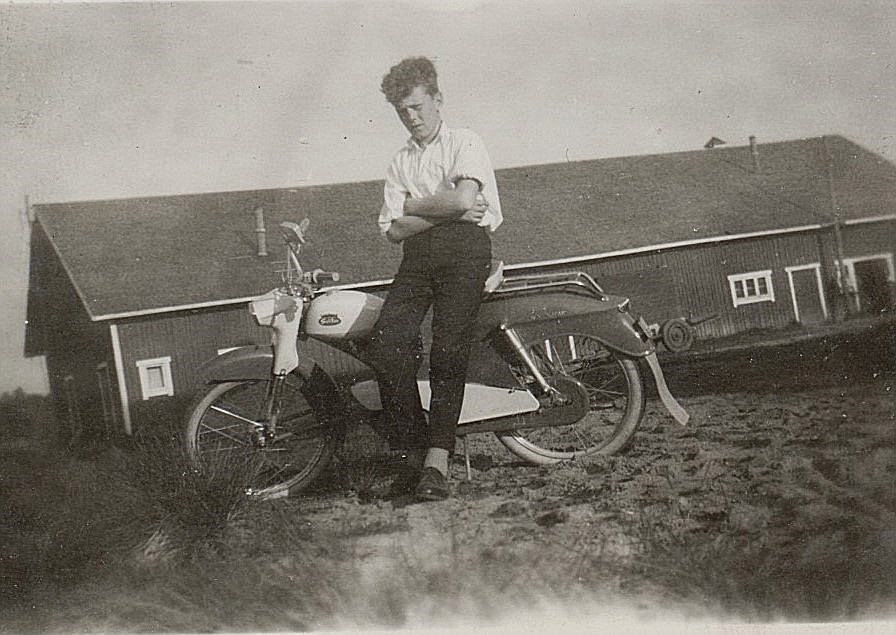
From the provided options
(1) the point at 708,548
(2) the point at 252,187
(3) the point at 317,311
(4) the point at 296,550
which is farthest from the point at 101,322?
(1) the point at 708,548

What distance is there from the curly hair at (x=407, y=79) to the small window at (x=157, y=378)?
1585mm

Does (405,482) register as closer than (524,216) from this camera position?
Yes

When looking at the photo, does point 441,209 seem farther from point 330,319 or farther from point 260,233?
point 260,233

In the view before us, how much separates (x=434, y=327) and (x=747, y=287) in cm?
153

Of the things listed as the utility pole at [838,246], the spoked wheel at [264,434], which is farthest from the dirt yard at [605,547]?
the utility pole at [838,246]

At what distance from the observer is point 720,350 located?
9.19 ft

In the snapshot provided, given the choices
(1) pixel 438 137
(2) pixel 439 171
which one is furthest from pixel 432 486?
(1) pixel 438 137

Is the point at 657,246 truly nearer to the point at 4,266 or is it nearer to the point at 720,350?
the point at 720,350

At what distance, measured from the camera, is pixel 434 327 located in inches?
91.2

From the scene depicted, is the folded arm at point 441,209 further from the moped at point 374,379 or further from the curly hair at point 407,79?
the curly hair at point 407,79

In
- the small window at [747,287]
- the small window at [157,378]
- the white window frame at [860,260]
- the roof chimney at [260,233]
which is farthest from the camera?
the small window at [157,378]

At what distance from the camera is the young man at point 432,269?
2297mm

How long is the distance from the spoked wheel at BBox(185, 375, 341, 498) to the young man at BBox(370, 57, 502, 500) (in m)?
0.29

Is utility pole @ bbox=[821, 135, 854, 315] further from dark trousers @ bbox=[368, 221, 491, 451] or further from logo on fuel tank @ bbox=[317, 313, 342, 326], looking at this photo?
logo on fuel tank @ bbox=[317, 313, 342, 326]
